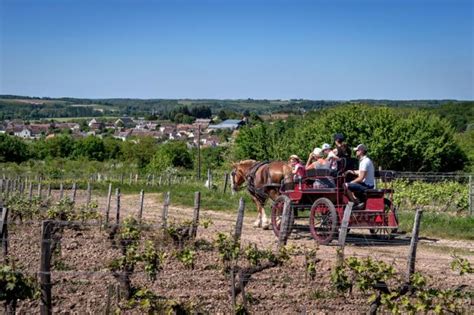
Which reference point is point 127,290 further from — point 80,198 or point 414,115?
point 414,115

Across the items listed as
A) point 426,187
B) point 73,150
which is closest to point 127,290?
point 426,187

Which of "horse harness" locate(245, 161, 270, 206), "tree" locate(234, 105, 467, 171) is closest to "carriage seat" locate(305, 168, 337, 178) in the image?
"horse harness" locate(245, 161, 270, 206)

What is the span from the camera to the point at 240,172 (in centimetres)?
1875

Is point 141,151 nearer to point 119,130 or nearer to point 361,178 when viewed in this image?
point 119,130

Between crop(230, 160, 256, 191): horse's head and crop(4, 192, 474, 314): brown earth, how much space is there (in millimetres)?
3118

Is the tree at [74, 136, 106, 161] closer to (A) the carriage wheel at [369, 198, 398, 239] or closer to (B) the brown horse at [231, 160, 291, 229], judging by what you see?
(B) the brown horse at [231, 160, 291, 229]

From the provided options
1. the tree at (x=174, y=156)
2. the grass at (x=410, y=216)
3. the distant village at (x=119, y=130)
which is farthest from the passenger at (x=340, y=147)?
the distant village at (x=119, y=130)

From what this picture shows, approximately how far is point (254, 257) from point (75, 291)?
2816 mm

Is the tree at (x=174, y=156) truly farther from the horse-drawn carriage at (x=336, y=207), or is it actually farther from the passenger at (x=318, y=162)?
the horse-drawn carriage at (x=336, y=207)

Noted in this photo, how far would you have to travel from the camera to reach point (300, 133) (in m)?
50.2

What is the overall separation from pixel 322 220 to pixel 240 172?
5046mm

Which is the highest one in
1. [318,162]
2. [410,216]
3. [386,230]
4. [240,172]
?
[318,162]

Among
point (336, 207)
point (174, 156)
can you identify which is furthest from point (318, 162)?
point (174, 156)

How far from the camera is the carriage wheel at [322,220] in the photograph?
1373 centimetres
